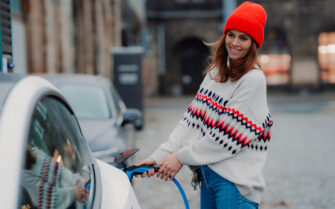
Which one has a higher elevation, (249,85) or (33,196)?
(249,85)

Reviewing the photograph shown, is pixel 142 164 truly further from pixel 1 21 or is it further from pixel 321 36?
pixel 321 36

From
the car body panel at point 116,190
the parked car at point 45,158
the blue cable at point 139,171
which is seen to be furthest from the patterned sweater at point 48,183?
the blue cable at point 139,171

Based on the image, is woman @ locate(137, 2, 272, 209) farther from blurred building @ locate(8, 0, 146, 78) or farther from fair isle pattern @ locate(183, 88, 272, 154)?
blurred building @ locate(8, 0, 146, 78)

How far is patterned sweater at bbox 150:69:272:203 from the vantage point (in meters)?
2.18

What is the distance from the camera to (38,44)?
11617mm

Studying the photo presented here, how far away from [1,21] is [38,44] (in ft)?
28.1

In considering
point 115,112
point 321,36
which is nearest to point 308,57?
point 321,36

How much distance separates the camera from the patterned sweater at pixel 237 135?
2180 millimetres

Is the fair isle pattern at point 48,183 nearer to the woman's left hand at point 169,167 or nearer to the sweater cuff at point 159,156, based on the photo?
A: the woman's left hand at point 169,167

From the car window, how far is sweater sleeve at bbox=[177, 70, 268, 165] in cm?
49

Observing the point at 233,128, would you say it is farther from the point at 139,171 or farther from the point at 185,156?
the point at 139,171

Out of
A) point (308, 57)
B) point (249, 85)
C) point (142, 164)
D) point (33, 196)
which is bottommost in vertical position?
point (308, 57)

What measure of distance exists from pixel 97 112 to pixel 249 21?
3702 mm

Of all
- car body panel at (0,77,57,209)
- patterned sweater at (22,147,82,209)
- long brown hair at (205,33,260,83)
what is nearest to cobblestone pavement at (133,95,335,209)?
long brown hair at (205,33,260,83)
